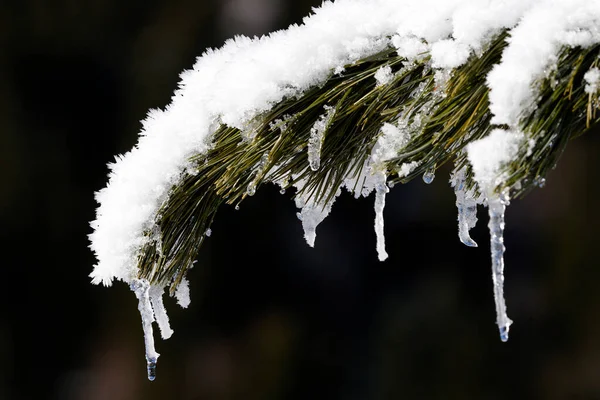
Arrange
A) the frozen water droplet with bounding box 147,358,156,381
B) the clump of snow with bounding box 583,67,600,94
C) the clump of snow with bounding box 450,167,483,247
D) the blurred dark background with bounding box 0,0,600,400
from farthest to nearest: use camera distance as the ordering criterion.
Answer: the blurred dark background with bounding box 0,0,600,400, the frozen water droplet with bounding box 147,358,156,381, the clump of snow with bounding box 450,167,483,247, the clump of snow with bounding box 583,67,600,94

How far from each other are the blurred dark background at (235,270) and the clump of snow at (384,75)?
1.60 metres

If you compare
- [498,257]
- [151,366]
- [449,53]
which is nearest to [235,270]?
[151,366]

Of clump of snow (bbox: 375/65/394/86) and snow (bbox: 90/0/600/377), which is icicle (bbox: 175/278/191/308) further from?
clump of snow (bbox: 375/65/394/86)

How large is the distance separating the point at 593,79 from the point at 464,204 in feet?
0.68

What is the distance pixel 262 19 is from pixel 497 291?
172 centimetres

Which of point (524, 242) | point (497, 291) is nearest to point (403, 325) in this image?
point (524, 242)

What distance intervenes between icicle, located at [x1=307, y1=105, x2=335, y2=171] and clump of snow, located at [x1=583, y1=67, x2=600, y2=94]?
17 cm

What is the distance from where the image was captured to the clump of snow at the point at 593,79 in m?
0.37

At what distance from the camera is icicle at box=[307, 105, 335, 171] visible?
454 mm

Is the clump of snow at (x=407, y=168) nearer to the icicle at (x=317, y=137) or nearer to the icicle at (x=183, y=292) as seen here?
the icicle at (x=317, y=137)

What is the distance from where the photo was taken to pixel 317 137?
46cm

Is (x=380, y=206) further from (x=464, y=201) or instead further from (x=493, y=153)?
(x=493, y=153)

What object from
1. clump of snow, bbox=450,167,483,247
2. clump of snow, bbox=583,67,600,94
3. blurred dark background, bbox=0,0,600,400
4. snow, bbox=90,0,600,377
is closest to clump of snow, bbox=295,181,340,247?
snow, bbox=90,0,600,377

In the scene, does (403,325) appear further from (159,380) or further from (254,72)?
(254,72)
